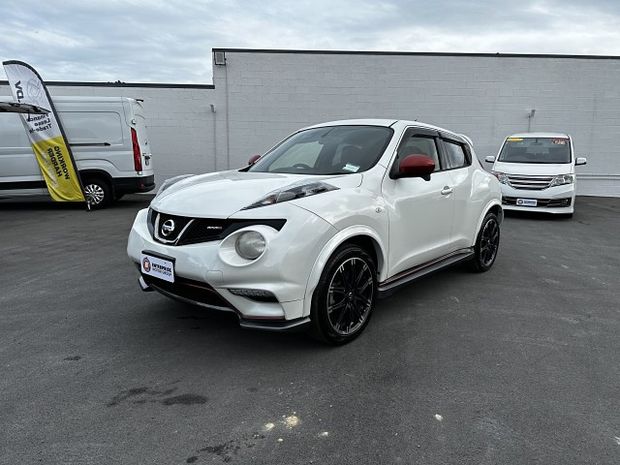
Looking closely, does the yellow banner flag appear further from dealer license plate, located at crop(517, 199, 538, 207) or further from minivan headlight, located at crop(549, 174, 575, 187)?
minivan headlight, located at crop(549, 174, 575, 187)

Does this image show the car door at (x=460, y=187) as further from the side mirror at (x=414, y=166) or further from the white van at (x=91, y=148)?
the white van at (x=91, y=148)

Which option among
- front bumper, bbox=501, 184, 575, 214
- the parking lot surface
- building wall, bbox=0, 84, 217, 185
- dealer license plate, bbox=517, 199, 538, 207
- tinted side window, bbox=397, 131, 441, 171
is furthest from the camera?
building wall, bbox=0, 84, 217, 185

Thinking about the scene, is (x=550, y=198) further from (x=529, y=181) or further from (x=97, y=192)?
(x=97, y=192)

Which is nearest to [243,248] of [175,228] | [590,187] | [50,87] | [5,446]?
[175,228]

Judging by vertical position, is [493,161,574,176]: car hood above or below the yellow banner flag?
below

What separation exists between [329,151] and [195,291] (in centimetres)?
174

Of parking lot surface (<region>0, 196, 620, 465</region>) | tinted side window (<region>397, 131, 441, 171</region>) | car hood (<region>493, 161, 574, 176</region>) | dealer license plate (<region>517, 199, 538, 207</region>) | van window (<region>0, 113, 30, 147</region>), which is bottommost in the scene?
parking lot surface (<region>0, 196, 620, 465</region>)

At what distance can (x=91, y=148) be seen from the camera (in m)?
10.3

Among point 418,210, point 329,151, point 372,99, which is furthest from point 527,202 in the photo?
point 329,151

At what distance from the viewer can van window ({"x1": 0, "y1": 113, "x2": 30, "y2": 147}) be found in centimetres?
1004

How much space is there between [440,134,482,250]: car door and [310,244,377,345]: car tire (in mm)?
1496

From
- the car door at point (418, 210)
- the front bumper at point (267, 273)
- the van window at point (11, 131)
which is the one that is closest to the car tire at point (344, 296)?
the front bumper at point (267, 273)

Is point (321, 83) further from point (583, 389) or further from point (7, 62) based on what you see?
point (583, 389)

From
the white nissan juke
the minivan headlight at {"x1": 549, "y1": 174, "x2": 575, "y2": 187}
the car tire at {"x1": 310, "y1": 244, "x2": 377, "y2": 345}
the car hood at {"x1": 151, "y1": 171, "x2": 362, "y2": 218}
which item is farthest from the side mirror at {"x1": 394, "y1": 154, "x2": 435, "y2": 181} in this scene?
the minivan headlight at {"x1": 549, "y1": 174, "x2": 575, "y2": 187}
